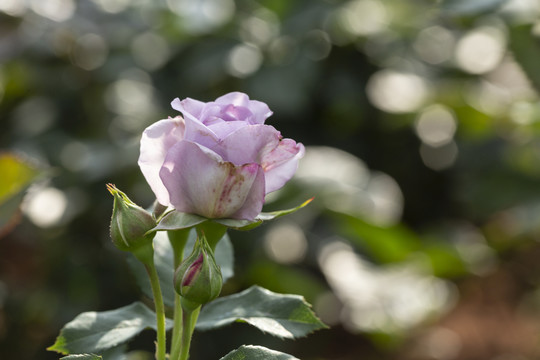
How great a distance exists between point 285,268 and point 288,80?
48cm

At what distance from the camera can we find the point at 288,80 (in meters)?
1.57

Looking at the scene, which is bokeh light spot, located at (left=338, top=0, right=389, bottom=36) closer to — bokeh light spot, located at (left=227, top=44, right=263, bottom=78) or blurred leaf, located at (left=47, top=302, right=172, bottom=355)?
bokeh light spot, located at (left=227, top=44, right=263, bottom=78)

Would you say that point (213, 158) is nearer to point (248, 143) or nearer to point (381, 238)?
point (248, 143)

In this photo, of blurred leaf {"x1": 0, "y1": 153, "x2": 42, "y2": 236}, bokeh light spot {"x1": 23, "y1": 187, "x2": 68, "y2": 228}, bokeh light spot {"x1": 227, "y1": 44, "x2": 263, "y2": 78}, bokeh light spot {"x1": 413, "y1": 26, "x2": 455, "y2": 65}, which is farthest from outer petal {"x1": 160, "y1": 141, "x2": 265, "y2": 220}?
bokeh light spot {"x1": 413, "y1": 26, "x2": 455, "y2": 65}

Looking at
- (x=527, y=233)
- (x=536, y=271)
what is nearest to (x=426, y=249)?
(x=527, y=233)

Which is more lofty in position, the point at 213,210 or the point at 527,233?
the point at 213,210

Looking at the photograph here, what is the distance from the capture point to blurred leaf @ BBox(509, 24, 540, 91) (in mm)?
1372

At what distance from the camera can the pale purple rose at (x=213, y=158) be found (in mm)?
423

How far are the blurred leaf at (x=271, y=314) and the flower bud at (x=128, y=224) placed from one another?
3.6 inches

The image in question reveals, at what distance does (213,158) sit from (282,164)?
0.06m

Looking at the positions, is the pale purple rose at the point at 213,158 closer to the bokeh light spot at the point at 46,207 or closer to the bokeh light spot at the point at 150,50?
the bokeh light spot at the point at 46,207

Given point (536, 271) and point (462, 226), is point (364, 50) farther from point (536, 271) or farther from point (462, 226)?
point (536, 271)

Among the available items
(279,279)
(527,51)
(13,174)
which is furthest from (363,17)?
(13,174)

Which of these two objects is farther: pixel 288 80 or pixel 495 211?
pixel 495 211
